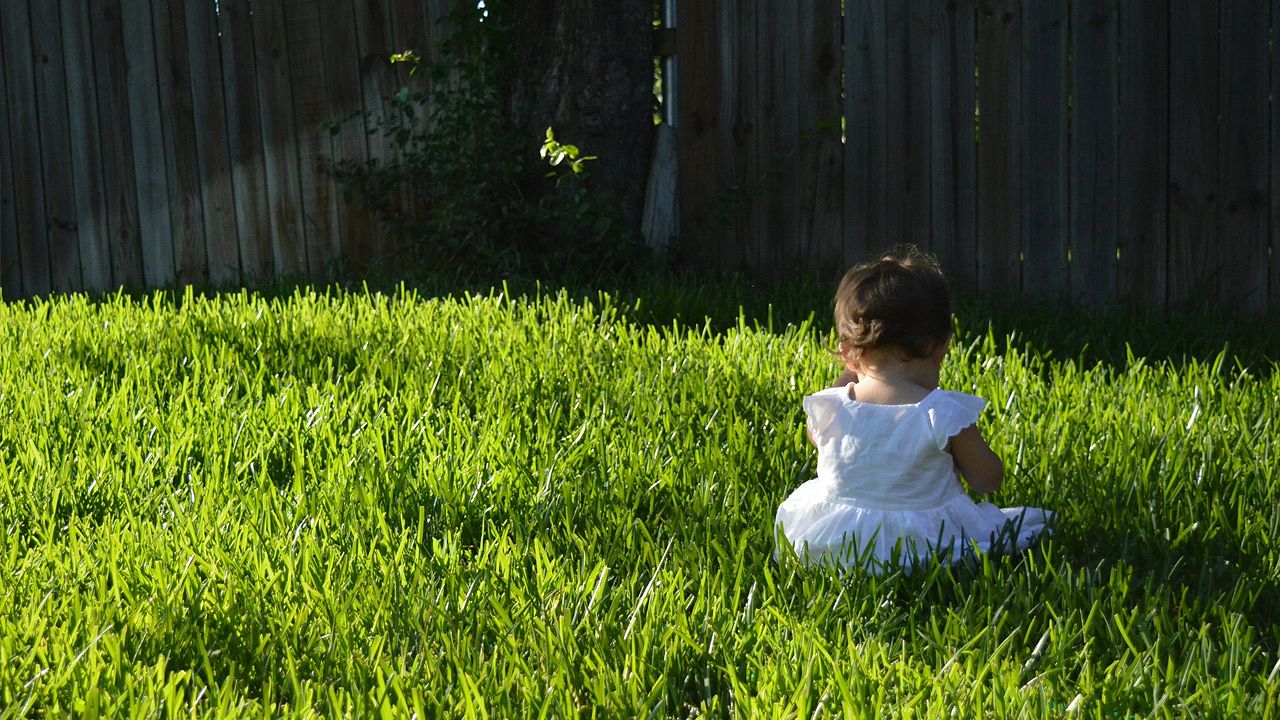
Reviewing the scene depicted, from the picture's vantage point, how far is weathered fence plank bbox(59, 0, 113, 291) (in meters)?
6.50

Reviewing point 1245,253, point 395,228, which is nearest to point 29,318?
point 395,228

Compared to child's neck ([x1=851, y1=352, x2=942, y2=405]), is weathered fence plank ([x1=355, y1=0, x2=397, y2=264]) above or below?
above

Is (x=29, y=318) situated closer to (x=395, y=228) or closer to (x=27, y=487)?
(x=395, y=228)

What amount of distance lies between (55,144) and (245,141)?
1116 mm

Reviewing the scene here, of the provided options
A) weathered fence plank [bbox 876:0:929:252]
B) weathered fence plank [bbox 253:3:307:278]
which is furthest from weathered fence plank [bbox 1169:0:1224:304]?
weathered fence plank [bbox 253:3:307:278]

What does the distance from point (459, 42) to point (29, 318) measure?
7.41 ft

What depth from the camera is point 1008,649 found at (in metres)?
2.00

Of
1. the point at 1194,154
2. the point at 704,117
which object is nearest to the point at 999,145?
the point at 1194,154

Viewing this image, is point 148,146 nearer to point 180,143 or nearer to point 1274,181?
point 180,143

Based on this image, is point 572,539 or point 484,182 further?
point 484,182

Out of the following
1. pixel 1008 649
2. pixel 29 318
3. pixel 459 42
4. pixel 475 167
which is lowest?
pixel 1008 649

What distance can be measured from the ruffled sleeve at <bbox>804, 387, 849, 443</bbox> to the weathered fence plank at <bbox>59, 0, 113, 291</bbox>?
5.21 m

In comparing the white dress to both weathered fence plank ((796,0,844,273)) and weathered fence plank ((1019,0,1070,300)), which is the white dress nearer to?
weathered fence plank ((1019,0,1070,300))

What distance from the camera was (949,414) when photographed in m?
2.38
